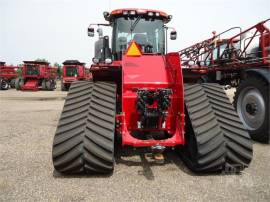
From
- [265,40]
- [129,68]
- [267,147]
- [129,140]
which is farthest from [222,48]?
[129,140]

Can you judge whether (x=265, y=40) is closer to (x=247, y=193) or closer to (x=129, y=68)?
(x=129, y=68)

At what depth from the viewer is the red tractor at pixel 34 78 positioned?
2622cm

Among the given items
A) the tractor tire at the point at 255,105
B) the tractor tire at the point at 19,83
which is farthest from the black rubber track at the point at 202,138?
the tractor tire at the point at 19,83

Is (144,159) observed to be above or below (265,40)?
below

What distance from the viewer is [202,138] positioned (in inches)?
159

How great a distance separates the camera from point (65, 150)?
3885 mm

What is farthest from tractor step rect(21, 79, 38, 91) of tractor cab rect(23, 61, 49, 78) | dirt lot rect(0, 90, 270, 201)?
dirt lot rect(0, 90, 270, 201)

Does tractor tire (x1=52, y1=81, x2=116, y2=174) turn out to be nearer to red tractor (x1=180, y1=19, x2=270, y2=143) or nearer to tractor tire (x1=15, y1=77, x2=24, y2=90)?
red tractor (x1=180, y1=19, x2=270, y2=143)

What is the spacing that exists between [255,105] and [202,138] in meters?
2.87

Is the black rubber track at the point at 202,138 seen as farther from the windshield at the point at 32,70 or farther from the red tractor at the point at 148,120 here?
the windshield at the point at 32,70

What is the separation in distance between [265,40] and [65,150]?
548cm

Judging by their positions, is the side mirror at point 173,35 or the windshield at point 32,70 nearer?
the side mirror at point 173,35

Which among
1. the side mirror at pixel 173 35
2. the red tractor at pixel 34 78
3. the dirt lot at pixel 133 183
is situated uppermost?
the side mirror at pixel 173 35

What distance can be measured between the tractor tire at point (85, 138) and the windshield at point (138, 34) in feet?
7.28
